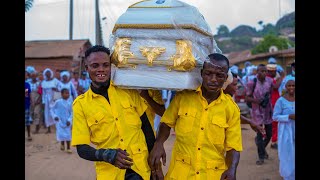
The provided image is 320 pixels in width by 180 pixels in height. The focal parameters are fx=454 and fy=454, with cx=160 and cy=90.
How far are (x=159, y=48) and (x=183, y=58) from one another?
0.20 meters

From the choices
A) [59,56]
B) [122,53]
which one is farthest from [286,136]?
[59,56]

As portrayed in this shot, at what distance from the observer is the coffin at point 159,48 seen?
3.21 meters

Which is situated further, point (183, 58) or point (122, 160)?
point (183, 58)

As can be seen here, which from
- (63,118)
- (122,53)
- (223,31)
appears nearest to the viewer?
(122,53)

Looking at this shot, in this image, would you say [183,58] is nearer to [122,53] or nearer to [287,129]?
[122,53]

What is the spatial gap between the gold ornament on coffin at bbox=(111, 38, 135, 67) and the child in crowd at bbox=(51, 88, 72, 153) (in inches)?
264

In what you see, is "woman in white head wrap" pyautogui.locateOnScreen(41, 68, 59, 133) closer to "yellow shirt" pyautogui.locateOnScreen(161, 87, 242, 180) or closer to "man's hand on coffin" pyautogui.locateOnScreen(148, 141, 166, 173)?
"man's hand on coffin" pyautogui.locateOnScreen(148, 141, 166, 173)

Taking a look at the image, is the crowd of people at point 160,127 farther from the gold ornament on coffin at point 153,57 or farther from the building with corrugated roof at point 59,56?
the building with corrugated roof at point 59,56

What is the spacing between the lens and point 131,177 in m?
3.28

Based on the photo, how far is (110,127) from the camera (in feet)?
10.6

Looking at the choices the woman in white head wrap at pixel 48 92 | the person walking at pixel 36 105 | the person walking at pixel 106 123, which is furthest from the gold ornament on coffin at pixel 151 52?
the person walking at pixel 36 105

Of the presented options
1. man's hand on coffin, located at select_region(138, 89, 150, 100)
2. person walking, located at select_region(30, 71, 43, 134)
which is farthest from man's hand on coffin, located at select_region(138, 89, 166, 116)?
person walking, located at select_region(30, 71, 43, 134)

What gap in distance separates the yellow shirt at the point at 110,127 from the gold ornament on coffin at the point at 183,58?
46 cm
